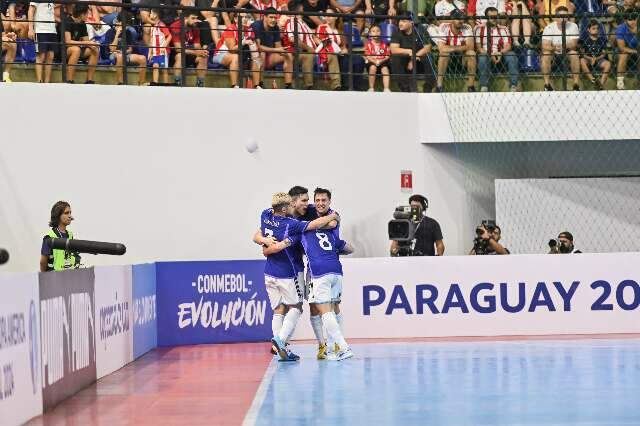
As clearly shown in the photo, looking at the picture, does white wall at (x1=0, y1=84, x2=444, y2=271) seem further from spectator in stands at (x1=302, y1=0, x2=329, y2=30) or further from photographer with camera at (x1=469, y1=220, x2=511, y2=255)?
photographer with camera at (x1=469, y1=220, x2=511, y2=255)

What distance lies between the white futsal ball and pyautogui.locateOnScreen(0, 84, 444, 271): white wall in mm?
100

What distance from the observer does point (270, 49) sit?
68.9 ft

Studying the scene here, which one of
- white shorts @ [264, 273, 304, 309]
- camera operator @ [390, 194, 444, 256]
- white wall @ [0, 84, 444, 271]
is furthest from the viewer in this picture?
camera operator @ [390, 194, 444, 256]

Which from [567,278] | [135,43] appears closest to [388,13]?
[135,43]

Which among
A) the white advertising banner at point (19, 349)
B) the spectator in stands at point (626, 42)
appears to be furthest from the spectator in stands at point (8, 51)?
the spectator in stands at point (626, 42)

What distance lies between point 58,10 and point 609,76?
9.15m

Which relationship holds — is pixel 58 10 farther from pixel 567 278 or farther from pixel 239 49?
pixel 567 278

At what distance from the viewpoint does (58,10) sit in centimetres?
1992

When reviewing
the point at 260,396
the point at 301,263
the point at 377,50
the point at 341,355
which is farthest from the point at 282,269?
the point at 377,50

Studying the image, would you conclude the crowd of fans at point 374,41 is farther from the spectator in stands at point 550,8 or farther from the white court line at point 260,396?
the white court line at point 260,396

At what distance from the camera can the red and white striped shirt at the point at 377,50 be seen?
2191 centimetres

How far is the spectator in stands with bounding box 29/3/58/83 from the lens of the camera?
19.3 m

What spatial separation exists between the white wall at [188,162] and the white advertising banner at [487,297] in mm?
2532

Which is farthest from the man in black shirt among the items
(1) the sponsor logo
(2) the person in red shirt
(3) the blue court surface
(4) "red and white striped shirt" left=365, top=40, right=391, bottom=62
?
(1) the sponsor logo
